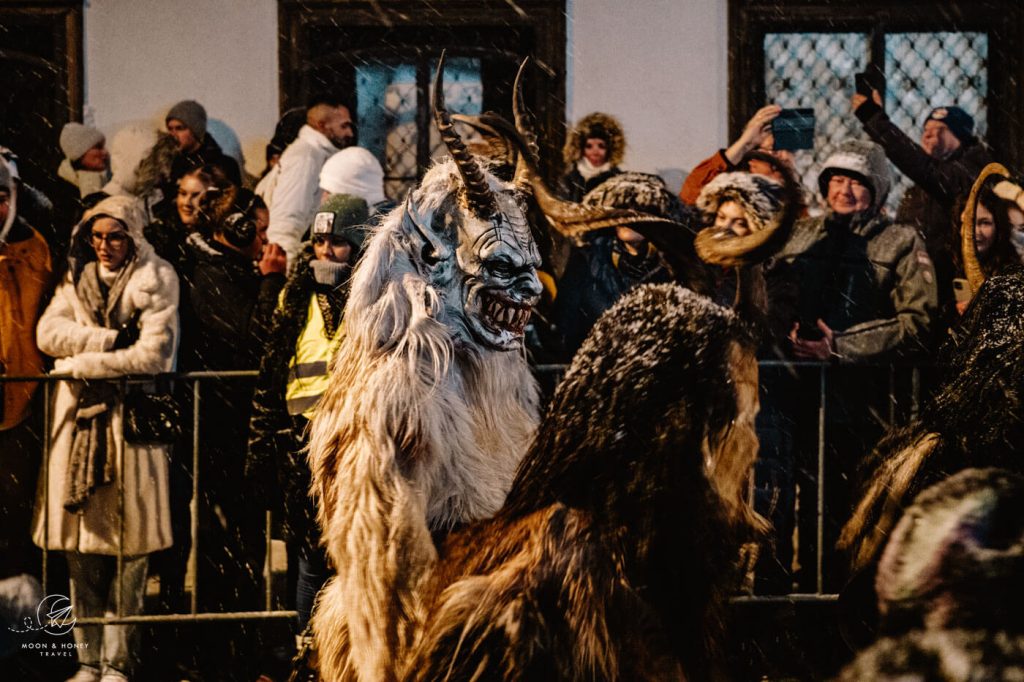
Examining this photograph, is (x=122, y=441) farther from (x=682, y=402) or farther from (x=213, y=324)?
(x=682, y=402)

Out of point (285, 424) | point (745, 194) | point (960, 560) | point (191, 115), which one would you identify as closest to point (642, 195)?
point (745, 194)

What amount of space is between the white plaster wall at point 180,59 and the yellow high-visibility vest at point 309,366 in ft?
2.24

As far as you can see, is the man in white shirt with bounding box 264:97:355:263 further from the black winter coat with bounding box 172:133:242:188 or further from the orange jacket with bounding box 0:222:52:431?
the orange jacket with bounding box 0:222:52:431

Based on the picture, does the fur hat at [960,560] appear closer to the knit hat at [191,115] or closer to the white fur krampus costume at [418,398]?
the white fur krampus costume at [418,398]

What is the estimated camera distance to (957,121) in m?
3.52

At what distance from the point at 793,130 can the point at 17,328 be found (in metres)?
2.26

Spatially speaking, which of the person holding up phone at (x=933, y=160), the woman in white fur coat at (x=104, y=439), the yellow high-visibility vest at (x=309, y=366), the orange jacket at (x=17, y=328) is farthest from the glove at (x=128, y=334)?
the person holding up phone at (x=933, y=160)

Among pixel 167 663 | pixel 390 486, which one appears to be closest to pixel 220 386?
pixel 167 663

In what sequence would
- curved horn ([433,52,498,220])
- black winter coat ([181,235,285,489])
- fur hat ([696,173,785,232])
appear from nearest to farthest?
curved horn ([433,52,498,220])
fur hat ([696,173,785,232])
black winter coat ([181,235,285,489])

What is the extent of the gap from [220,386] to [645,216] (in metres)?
1.95

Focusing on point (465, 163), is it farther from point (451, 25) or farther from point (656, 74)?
point (451, 25)

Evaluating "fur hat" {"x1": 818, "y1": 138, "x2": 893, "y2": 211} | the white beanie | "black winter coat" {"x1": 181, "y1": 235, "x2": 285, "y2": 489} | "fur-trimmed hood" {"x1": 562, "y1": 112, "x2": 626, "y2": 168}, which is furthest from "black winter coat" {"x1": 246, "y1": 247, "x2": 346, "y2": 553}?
"fur hat" {"x1": 818, "y1": 138, "x2": 893, "y2": 211}

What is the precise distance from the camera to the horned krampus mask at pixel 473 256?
2.28 m

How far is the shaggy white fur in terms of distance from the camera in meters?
2.20
